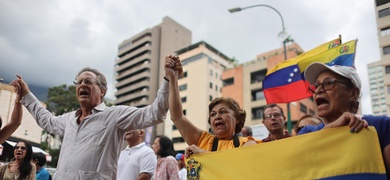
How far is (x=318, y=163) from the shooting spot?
7.67 ft

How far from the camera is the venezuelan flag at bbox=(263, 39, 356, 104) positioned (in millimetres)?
6749

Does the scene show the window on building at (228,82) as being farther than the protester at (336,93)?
Yes

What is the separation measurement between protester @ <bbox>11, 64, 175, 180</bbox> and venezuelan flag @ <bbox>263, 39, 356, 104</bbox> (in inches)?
189

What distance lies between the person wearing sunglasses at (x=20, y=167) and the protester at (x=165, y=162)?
1.92 m

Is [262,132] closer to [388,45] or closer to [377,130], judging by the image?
[377,130]

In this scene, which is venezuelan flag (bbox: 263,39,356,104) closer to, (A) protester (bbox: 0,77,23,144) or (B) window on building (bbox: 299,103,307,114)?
(A) protester (bbox: 0,77,23,144)

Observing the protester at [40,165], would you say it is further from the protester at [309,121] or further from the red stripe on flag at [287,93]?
the red stripe on flag at [287,93]

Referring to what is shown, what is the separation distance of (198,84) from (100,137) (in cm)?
5036

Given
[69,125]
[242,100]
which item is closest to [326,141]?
[69,125]

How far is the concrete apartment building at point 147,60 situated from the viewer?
70.6 meters

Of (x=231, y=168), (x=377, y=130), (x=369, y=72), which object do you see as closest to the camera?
(x=377, y=130)

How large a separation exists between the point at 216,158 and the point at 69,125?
5.07 feet

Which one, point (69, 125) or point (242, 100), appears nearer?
point (69, 125)

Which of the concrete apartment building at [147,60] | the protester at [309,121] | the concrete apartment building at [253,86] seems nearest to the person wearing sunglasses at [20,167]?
the protester at [309,121]
